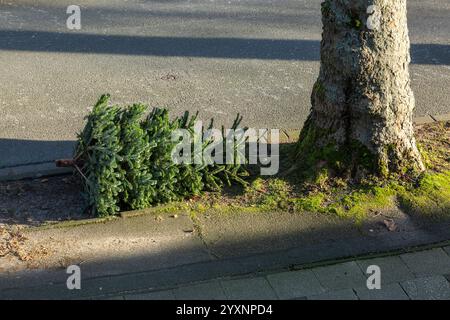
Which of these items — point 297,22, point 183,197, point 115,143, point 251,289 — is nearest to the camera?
point 251,289

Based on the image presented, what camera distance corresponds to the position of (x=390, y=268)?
6.18 m

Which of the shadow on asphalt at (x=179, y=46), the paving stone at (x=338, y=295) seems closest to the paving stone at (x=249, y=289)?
the paving stone at (x=338, y=295)

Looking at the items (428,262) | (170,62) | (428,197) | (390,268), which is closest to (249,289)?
(390,268)

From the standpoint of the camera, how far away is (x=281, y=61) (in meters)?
10.3

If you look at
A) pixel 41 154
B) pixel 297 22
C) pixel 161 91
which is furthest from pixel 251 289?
pixel 297 22

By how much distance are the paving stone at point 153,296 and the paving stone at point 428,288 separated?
1842mm

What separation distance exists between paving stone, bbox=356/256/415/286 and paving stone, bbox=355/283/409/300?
79mm

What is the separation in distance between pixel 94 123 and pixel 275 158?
190 centimetres

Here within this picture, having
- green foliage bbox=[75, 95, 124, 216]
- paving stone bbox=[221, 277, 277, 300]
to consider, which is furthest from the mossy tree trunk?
green foliage bbox=[75, 95, 124, 216]

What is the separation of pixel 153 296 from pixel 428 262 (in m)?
2.30

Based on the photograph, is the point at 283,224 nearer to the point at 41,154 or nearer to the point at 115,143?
the point at 115,143

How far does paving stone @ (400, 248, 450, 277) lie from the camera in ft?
20.2

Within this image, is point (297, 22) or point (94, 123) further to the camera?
point (297, 22)

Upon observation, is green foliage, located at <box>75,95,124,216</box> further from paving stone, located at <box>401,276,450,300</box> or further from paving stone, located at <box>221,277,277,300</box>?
paving stone, located at <box>401,276,450,300</box>
